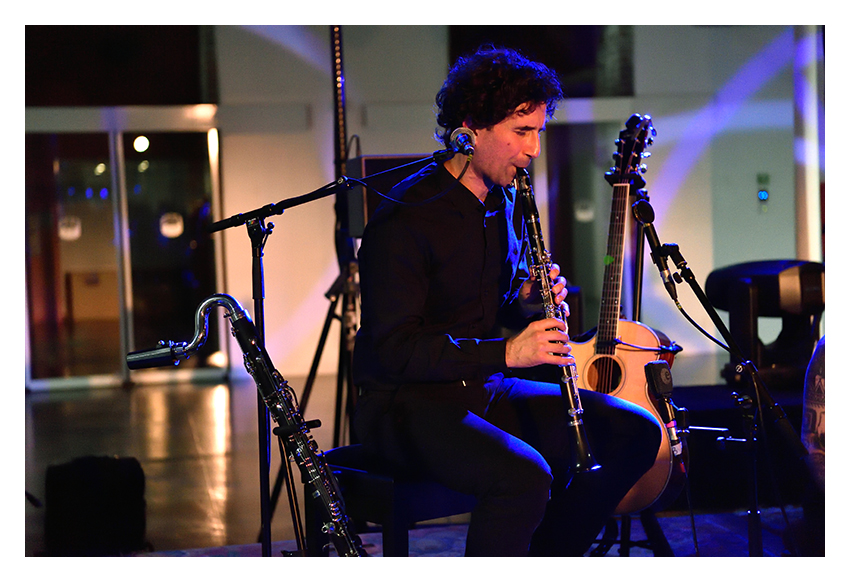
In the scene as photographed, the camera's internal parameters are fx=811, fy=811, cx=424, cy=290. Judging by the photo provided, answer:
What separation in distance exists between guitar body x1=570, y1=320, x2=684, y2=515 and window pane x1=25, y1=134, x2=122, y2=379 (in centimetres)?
557

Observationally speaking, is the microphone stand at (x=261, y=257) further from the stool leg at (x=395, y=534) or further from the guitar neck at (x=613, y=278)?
the guitar neck at (x=613, y=278)

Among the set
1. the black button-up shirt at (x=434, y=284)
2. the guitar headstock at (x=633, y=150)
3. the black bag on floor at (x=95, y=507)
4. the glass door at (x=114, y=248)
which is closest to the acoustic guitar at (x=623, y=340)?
the guitar headstock at (x=633, y=150)

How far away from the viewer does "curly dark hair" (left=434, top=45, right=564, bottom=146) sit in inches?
76.4

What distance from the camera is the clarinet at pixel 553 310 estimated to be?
72.6 inches

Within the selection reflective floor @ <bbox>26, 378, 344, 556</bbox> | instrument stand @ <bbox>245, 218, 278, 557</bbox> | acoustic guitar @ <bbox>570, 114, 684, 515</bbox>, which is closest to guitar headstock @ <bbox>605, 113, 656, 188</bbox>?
acoustic guitar @ <bbox>570, 114, 684, 515</bbox>

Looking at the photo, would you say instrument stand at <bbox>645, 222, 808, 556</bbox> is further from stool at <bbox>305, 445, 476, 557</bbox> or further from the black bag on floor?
the black bag on floor

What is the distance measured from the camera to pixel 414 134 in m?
6.85

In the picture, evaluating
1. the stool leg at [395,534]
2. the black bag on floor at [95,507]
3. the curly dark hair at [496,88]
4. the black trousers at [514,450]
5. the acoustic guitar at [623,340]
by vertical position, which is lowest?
the black bag on floor at [95,507]

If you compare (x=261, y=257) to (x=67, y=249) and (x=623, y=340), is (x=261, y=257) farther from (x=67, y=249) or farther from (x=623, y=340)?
(x=67, y=249)

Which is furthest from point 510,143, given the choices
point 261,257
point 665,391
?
point 665,391

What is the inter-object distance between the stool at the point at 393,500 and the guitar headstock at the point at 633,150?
42.4 inches
